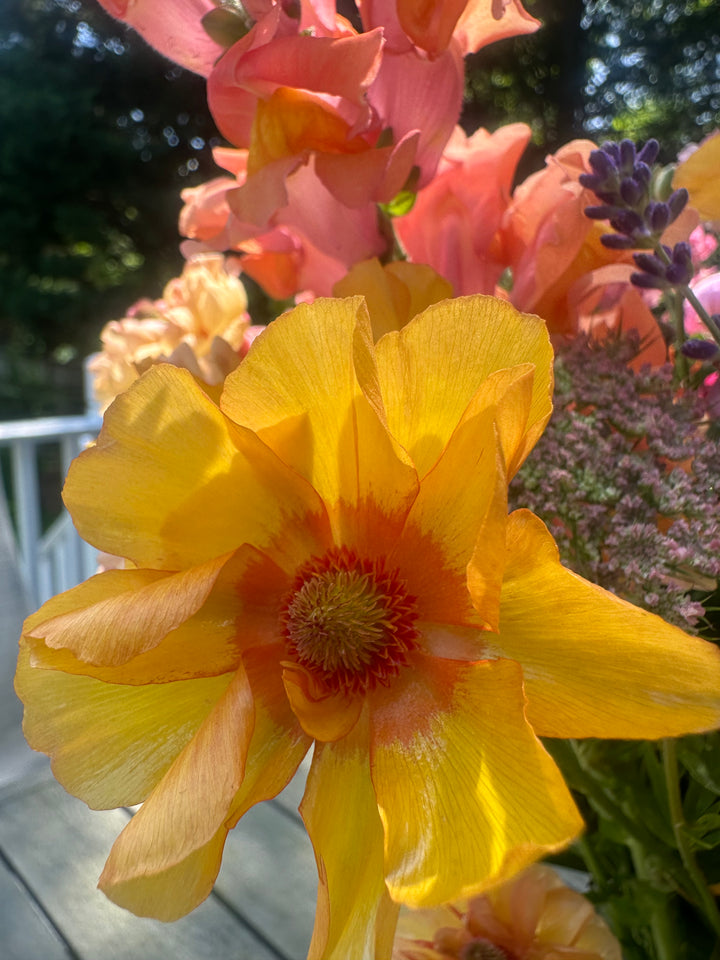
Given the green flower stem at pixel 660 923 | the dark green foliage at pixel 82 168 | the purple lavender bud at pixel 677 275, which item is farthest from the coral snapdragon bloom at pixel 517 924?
the dark green foliage at pixel 82 168

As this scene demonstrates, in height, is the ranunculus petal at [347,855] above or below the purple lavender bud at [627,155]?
below

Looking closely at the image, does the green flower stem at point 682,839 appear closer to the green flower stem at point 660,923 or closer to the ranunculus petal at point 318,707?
the green flower stem at point 660,923

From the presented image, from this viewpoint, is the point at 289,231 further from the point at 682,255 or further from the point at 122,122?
the point at 122,122

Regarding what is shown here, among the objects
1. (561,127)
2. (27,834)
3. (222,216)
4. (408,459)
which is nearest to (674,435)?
(408,459)

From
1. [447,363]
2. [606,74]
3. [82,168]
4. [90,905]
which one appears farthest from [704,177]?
[82,168]

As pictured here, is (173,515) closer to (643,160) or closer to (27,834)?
(643,160)

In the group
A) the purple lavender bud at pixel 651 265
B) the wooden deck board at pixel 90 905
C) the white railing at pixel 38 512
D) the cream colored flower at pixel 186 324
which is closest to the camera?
the purple lavender bud at pixel 651 265

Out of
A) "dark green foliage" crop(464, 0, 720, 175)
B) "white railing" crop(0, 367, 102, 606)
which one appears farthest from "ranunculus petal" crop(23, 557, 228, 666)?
"dark green foliage" crop(464, 0, 720, 175)
